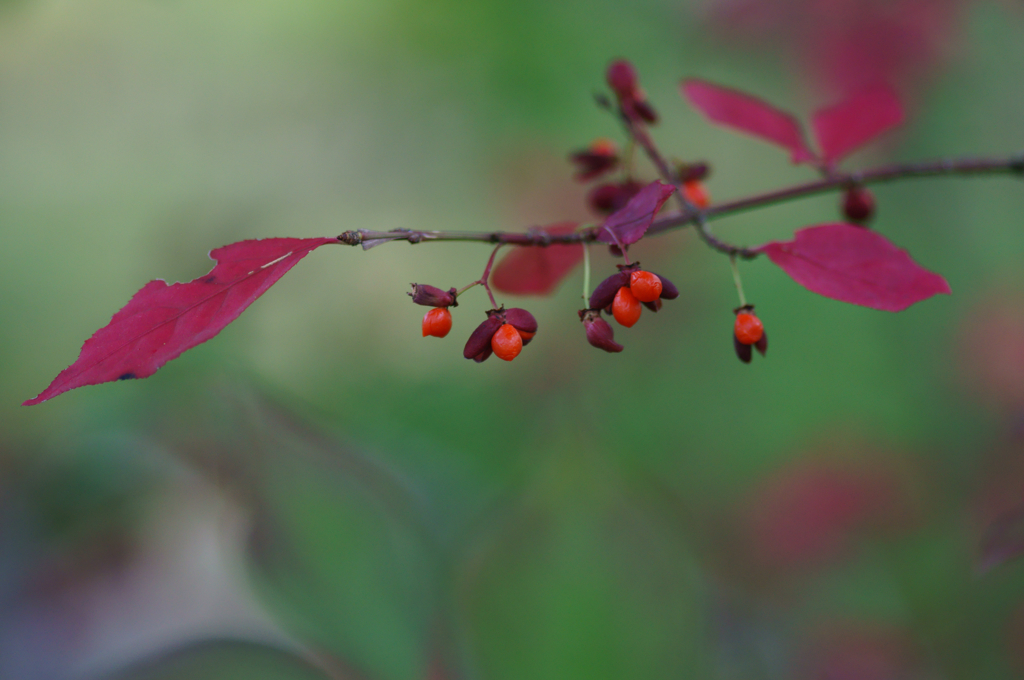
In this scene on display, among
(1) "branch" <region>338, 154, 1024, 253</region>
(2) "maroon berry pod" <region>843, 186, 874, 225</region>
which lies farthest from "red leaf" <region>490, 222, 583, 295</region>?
(2) "maroon berry pod" <region>843, 186, 874, 225</region>

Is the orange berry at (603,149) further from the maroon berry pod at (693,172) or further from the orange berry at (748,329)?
the orange berry at (748,329)

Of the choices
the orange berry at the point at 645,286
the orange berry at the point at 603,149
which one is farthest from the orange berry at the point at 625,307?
the orange berry at the point at 603,149

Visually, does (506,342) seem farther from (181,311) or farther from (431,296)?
(181,311)

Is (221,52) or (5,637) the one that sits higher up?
(221,52)

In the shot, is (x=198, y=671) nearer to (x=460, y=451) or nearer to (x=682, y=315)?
(x=460, y=451)

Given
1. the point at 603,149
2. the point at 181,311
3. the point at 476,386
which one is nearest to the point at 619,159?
the point at 603,149

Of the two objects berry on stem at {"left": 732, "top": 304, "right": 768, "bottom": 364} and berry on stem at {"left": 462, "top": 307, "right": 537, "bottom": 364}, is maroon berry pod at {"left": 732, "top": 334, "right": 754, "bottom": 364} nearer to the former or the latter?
berry on stem at {"left": 732, "top": 304, "right": 768, "bottom": 364}

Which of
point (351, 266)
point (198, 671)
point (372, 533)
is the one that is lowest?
point (198, 671)

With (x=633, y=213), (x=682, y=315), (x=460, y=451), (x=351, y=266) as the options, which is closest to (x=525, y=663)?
(x=633, y=213)
